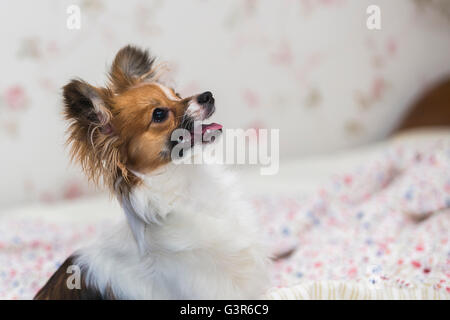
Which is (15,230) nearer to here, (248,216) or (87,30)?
(87,30)

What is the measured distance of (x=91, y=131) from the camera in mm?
759

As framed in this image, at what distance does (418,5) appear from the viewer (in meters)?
2.42

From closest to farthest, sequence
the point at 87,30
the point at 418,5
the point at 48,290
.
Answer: the point at 48,290 < the point at 87,30 < the point at 418,5

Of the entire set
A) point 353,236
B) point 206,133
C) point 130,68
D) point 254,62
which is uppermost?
point 254,62

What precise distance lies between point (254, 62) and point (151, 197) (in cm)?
173

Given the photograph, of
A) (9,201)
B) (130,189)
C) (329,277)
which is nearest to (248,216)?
(130,189)

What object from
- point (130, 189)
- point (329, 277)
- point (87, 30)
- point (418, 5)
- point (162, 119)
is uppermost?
point (418, 5)

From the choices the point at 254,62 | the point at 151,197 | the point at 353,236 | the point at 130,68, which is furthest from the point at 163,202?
the point at 254,62

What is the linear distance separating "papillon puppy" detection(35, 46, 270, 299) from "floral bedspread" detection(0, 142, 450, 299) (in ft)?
0.63

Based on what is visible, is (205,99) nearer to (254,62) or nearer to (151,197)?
(151,197)

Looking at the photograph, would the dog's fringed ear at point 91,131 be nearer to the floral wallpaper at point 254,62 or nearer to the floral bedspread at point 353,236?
the floral bedspread at point 353,236

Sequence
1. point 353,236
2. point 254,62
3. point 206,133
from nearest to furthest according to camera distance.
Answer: point 206,133 → point 353,236 → point 254,62

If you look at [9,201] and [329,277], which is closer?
[329,277]
